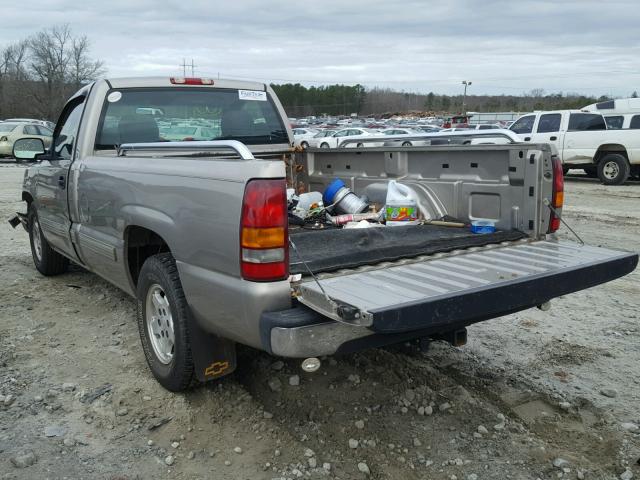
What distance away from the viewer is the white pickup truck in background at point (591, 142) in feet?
49.9

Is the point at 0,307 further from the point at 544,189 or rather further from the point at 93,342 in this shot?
the point at 544,189

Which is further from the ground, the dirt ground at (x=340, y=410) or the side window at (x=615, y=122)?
the side window at (x=615, y=122)

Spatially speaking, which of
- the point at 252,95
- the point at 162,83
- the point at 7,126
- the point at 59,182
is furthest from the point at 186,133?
the point at 7,126

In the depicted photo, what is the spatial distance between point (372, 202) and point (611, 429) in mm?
2452

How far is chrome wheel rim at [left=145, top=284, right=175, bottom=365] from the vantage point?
356 cm

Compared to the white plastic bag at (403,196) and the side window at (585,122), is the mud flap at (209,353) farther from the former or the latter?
the side window at (585,122)

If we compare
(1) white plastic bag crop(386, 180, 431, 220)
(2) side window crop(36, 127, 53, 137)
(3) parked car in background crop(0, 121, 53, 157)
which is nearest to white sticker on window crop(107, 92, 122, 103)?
(1) white plastic bag crop(386, 180, 431, 220)

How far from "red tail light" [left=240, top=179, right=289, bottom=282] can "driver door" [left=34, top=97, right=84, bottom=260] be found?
2580 mm

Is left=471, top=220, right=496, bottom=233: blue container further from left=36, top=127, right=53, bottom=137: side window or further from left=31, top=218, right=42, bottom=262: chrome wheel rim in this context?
left=36, top=127, right=53, bottom=137: side window

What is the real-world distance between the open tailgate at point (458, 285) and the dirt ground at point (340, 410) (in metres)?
0.71

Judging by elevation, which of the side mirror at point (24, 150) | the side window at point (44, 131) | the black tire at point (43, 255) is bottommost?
the black tire at point (43, 255)

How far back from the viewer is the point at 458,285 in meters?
2.86

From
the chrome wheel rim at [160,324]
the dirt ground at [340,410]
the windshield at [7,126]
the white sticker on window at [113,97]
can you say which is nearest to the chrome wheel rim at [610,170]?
the dirt ground at [340,410]

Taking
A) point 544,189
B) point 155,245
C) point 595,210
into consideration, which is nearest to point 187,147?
point 155,245
